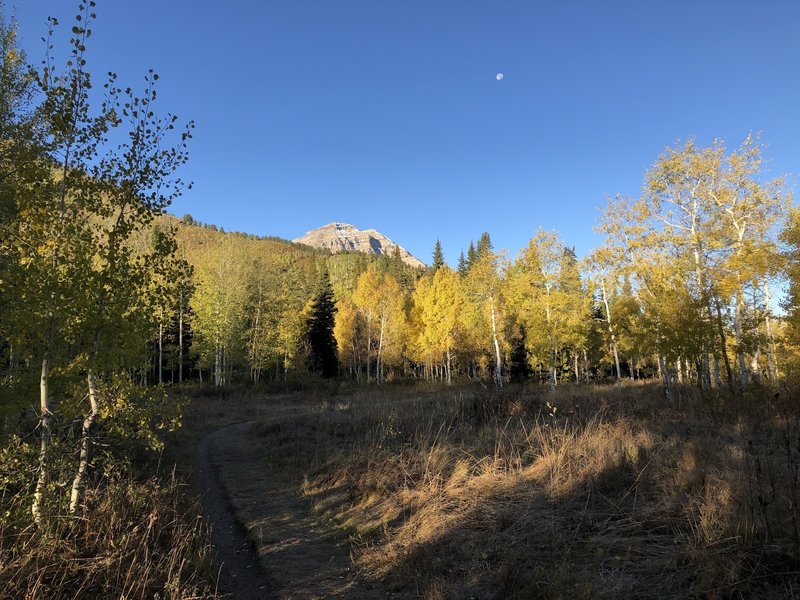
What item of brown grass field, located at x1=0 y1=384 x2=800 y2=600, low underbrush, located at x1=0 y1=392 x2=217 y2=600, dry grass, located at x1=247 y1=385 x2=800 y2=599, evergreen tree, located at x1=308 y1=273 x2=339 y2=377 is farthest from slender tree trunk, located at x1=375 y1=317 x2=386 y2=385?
low underbrush, located at x1=0 y1=392 x2=217 y2=600

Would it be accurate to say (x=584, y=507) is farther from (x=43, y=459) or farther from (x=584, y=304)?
(x=584, y=304)

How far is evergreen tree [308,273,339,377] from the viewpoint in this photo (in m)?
43.6

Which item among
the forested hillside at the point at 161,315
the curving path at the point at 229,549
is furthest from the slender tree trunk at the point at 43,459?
the curving path at the point at 229,549

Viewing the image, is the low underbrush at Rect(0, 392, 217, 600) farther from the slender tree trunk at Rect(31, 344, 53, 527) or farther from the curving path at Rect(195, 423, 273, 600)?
the curving path at Rect(195, 423, 273, 600)

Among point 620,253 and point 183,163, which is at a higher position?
point 620,253

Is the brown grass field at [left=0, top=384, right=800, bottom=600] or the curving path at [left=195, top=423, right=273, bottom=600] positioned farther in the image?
the curving path at [left=195, top=423, right=273, bottom=600]

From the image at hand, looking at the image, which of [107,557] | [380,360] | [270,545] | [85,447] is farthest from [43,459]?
[380,360]

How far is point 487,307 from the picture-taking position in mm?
29000

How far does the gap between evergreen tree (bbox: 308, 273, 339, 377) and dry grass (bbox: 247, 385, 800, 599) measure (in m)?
34.6

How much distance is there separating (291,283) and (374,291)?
14480 millimetres

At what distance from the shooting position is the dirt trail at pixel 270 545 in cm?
474

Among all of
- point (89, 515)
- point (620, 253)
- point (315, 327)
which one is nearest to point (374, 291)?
point (315, 327)

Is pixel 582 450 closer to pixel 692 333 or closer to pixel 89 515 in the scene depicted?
pixel 89 515

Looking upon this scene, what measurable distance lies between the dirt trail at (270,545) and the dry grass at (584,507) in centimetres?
35
